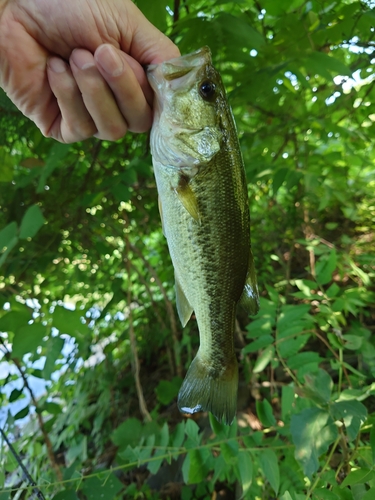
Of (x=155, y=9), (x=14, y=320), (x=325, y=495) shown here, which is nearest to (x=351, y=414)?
(x=325, y=495)

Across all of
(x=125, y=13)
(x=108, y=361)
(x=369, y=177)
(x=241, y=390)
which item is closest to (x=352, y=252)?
(x=369, y=177)

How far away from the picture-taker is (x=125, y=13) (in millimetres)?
991

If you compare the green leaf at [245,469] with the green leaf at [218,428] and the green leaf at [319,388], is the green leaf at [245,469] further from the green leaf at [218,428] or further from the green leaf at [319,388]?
the green leaf at [319,388]

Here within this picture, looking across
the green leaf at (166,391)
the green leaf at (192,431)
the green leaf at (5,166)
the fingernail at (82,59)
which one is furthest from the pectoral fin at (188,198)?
the green leaf at (166,391)

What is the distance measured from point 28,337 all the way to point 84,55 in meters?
0.90

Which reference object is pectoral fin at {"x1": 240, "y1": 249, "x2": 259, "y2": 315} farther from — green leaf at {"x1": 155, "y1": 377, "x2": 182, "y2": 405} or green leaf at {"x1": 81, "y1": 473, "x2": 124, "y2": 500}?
green leaf at {"x1": 155, "y1": 377, "x2": 182, "y2": 405}

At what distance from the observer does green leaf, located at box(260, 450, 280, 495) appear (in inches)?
42.5

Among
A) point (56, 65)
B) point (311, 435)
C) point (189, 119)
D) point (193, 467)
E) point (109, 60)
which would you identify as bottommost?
point (193, 467)

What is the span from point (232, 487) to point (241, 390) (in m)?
0.60

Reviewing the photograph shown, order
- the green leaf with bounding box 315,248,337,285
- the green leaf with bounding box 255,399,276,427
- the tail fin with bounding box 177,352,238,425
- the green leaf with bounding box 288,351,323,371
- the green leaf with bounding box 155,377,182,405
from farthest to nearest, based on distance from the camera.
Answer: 1. the green leaf with bounding box 155,377,182,405
2. the green leaf with bounding box 315,248,337,285
3. the green leaf with bounding box 288,351,323,371
4. the green leaf with bounding box 255,399,276,427
5. the tail fin with bounding box 177,352,238,425

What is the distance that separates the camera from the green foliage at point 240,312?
1.19 meters

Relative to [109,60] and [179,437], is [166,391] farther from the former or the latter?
[109,60]

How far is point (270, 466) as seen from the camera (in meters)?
1.11

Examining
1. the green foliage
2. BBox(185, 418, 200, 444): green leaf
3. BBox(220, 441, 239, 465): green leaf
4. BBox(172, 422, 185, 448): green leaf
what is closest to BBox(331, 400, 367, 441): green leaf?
the green foliage
